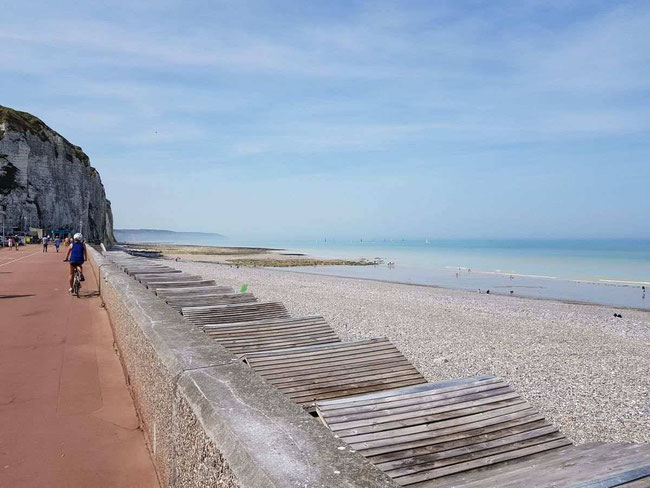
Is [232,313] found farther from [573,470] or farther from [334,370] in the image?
[573,470]

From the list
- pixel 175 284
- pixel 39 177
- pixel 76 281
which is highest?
pixel 39 177

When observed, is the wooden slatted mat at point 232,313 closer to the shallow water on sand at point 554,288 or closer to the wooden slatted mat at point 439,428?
the wooden slatted mat at point 439,428

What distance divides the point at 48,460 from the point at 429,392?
8.94 ft

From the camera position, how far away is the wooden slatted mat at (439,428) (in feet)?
7.84

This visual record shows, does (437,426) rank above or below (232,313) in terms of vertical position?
below

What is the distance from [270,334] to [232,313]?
3.67 feet

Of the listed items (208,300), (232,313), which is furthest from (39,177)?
(232,313)

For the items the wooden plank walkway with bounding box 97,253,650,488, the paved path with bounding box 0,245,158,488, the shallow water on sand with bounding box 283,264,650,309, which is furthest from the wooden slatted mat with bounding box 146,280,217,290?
the shallow water on sand with bounding box 283,264,650,309

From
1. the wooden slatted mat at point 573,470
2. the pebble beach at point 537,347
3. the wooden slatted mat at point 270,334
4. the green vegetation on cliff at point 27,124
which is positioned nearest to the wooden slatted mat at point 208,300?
the wooden slatted mat at point 270,334

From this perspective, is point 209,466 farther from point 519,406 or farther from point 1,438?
point 1,438

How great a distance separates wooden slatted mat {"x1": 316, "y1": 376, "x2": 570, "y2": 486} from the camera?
7.84 ft

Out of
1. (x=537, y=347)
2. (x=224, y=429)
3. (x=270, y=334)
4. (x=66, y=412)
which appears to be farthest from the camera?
(x=537, y=347)

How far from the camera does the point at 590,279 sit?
4100 cm

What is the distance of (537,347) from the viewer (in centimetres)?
1211
